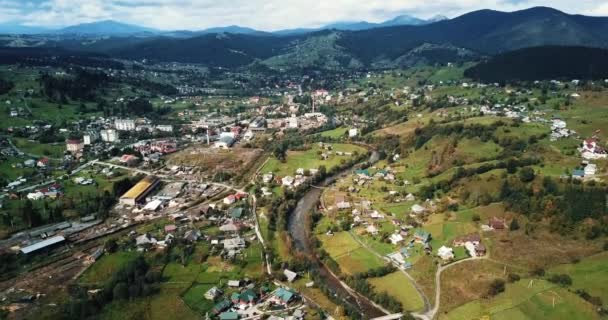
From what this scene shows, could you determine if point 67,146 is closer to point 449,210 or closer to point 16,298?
point 16,298

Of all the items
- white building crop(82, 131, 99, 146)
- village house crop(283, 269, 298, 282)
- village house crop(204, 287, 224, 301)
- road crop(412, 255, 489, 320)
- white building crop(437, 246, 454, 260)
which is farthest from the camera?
white building crop(82, 131, 99, 146)

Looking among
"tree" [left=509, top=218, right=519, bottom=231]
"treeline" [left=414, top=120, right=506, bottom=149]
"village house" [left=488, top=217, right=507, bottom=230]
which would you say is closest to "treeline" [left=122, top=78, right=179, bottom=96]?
"treeline" [left=414, top=120, right=506, bottom=149]

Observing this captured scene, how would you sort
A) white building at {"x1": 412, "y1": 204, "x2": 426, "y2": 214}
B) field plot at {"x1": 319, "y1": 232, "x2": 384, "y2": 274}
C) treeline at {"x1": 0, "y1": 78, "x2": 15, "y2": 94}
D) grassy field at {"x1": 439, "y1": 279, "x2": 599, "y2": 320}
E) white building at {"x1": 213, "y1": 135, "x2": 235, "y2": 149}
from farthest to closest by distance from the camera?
treeline at {"x1": 0, "y1": 78, "x2": 15, "y2": 94} < white building at {"x1": 213, "y1": 135, "x2": 235, "y2": 149} < white building at {"x1": 412, "y1": 204, "x2": 426, "y2": 214} < field plot at {"x1": 319, "y1": 232, "x2": 384, "y2": 274} < grassy field at {"x1": 439, "y1": 279, "x2": 599, "y2": 320}

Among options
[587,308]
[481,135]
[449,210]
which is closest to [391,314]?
[587,308]

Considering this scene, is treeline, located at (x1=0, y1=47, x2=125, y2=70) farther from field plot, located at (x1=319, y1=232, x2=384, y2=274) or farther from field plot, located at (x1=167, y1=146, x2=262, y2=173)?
field plot, located at (x1=319, y1=232, x2=384, y2=274)

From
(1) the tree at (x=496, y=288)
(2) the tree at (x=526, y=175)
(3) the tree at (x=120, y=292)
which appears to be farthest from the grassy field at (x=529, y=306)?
(3) the tree at (x=120, y=292)

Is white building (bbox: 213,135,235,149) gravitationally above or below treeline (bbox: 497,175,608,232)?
below

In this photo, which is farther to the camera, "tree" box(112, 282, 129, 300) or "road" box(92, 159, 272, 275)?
Result: "road" box(92, 159, 272, 275)
